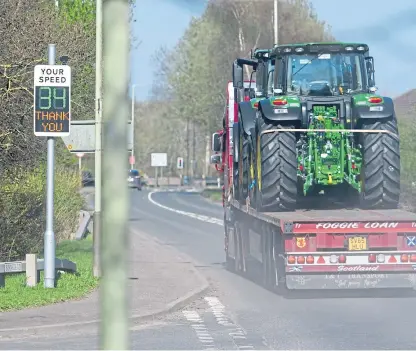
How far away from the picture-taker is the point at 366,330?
11633mm

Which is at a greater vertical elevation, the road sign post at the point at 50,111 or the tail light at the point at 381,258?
the road sign post at the point at 50,111

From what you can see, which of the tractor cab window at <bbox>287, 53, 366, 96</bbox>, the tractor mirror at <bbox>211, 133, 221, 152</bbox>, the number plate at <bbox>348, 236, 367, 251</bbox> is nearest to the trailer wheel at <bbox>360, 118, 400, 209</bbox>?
the tractor cab window at <bbox>287, 53, 366, 96</bbox>

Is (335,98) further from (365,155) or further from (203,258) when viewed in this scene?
(203,258)

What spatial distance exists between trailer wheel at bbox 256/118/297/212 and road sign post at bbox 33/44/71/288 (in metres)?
3.02

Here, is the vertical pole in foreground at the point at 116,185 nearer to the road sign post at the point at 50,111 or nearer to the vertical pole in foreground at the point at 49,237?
the road sign post at the point at 50,111

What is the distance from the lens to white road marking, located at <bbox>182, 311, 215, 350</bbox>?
10641 millimetres

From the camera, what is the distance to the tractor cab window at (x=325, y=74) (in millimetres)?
16531

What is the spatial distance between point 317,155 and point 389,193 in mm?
1277

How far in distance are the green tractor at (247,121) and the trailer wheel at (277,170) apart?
3.79ft

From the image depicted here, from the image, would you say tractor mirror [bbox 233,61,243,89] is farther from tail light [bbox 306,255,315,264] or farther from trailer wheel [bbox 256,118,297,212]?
tail light [bbox 306,255,315,264]

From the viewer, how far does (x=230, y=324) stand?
12305mm

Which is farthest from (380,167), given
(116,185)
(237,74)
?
(116,185)

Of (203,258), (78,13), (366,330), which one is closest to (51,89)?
(366,330)

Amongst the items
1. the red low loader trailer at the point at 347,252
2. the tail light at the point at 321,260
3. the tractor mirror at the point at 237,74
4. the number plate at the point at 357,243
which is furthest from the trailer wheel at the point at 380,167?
the tractor mirror at the point at 237,74
